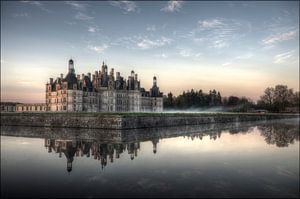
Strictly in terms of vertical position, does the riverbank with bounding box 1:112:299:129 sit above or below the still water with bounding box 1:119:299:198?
above

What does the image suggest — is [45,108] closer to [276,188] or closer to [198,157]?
[198,157]

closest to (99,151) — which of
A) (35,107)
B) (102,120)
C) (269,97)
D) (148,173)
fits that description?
(148,173)

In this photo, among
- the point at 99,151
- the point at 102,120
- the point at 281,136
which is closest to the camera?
the point at 99,151

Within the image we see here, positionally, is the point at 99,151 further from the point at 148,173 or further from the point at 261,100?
the point at 261,100

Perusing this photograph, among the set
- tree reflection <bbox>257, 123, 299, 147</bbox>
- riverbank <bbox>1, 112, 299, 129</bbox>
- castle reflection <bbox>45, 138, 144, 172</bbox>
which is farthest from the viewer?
riverbank <bbox>1, 112, 299, 129</bbox>

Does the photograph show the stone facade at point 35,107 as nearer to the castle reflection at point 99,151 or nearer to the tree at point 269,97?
the castle reflection at point 99,151

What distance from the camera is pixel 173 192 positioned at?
894 centimetres

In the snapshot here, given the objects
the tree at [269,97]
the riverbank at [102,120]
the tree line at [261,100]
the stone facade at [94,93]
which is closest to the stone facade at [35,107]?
the stone facade at [94,93]

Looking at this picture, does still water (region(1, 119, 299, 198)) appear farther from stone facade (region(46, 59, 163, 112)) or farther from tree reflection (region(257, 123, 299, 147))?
stone facade (region(46, 59, 163, 112))

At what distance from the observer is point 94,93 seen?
67.9 metres

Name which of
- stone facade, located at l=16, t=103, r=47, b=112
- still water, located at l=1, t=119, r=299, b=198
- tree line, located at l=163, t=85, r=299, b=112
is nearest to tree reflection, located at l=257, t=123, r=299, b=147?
still water, located at l=1, t=119, r=299, b=198

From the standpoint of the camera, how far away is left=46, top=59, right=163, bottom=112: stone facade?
62.5 m

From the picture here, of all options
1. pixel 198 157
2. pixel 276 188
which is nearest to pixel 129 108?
pixel 198 157

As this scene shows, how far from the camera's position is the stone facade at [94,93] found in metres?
62.5
